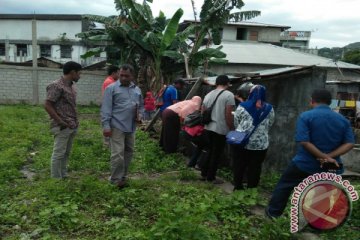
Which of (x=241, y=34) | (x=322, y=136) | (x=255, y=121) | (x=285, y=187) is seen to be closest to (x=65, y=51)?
(x=241, y=34)

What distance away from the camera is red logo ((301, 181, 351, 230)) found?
3660 mm

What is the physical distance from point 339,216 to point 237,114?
2.02 metres

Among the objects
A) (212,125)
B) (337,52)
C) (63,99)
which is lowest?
(212,125)

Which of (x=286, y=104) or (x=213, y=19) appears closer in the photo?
(x=286, y=104)

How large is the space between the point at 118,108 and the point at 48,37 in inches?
1463

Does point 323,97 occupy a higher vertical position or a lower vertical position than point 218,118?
higher

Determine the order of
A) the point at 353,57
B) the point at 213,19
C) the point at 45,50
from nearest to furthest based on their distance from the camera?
the point at 213,19, the point at 45,50, the point at 353,57

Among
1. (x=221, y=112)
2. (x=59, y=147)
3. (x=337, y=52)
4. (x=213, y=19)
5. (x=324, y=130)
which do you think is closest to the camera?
(x=324, y=130)

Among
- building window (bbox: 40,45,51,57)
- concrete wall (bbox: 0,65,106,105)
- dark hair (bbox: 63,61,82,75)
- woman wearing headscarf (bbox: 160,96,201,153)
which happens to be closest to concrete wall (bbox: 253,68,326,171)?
woman wearing headscarf (bbox: 160,96,201,153)

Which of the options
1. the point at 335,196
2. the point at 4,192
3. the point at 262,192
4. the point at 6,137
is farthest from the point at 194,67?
the point at 335,196

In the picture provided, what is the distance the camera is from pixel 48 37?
3912cm

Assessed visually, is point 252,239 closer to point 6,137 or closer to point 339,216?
point 339,216

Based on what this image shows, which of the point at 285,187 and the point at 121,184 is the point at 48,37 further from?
the point at 285,187

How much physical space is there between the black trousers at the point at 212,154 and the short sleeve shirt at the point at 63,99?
222 centimetres
